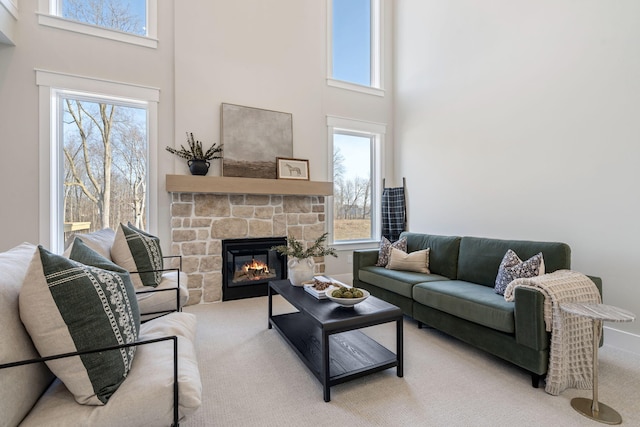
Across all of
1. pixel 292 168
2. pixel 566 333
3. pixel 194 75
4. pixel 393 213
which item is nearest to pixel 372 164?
pixel 393 213

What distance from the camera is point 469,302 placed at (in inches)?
90.4

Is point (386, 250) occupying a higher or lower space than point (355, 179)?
lower

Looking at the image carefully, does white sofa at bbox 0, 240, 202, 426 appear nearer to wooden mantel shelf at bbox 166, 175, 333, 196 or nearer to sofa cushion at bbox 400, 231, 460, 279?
wooden mantel shelf at bbox 166, 175, 333, 196

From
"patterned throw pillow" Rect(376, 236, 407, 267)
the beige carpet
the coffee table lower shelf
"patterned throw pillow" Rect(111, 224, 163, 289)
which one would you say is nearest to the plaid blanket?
"patterned throw pillow" Rect(376, 236, 407, 267)

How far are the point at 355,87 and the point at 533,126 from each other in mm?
2636

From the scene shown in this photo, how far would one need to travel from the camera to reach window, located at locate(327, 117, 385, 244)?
187 inches

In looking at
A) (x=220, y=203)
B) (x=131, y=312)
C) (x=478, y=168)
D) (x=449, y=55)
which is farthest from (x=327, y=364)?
(x=449, y=55)

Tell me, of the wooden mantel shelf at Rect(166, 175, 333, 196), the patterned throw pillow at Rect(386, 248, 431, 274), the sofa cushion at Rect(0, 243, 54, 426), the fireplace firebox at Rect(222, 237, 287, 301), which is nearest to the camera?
the sofa cushion at Rect(0, 243, 54, 426)

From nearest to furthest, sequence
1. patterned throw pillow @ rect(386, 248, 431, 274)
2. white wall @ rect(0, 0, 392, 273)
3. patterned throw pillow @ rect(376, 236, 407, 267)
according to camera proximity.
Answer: white wall @ rect(0, 0, 392, 273) < patterned throw pillow @ rect(386, 248, 431, 274) < patterned throw pillow @ rect(376, 236, 407, 267)

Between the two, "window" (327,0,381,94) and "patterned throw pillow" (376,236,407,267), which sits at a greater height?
"window" (327,0,381,94)

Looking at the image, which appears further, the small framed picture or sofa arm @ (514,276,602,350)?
the small framed picture

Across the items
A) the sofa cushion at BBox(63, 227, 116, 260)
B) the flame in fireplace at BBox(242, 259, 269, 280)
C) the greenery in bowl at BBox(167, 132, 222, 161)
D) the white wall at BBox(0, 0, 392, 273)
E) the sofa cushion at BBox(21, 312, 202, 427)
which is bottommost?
the flame in fireplace at BBox(242, 259, 269, 280)

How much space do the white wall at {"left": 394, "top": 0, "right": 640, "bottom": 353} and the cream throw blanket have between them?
2.78ft

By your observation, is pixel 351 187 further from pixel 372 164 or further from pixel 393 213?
pixel 393 213
